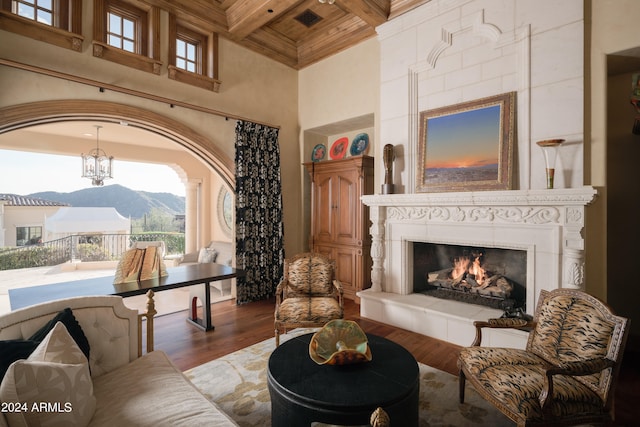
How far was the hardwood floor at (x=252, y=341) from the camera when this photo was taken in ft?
7.64

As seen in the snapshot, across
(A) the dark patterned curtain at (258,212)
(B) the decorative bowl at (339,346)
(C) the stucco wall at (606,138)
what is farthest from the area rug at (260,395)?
(A) the dark patterned curtain at (258,212)

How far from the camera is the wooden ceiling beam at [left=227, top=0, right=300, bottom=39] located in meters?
3.68

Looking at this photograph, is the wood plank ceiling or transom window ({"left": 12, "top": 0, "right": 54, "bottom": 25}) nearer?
transom window ({"left": 12, "top": 0, "right": 54, "bottom": 25})

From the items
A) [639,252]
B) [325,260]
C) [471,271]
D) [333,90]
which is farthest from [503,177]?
[333,90]

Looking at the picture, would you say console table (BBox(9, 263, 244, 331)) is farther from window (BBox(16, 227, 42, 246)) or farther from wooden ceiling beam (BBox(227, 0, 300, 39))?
window (BBox(16, 227, 42, 246))

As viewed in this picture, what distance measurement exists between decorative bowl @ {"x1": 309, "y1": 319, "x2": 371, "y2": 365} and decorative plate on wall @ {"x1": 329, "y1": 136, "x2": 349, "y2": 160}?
11.9 ft

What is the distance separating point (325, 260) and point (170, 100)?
108 inches

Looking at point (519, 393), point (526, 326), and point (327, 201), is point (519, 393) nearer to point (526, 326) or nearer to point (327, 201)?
point (526, 326)

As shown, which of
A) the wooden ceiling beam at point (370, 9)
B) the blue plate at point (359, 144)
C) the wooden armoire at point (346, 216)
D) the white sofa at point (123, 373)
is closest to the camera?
the white sofa at point (123, 373)

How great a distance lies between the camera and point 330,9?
4141 mm

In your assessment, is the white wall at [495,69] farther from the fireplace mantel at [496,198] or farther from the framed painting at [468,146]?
the fireplace mantel at [496,198]

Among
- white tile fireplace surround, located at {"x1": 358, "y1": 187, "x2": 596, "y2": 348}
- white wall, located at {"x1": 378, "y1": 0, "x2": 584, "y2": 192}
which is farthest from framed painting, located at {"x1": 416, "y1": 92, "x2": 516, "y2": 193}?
white tile fireplace surround, located at {"x1": 358, "y1": 187, "x2": 596, "y2": 348}

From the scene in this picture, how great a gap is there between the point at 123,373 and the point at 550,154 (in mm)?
3762

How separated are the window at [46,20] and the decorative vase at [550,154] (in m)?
4.61
